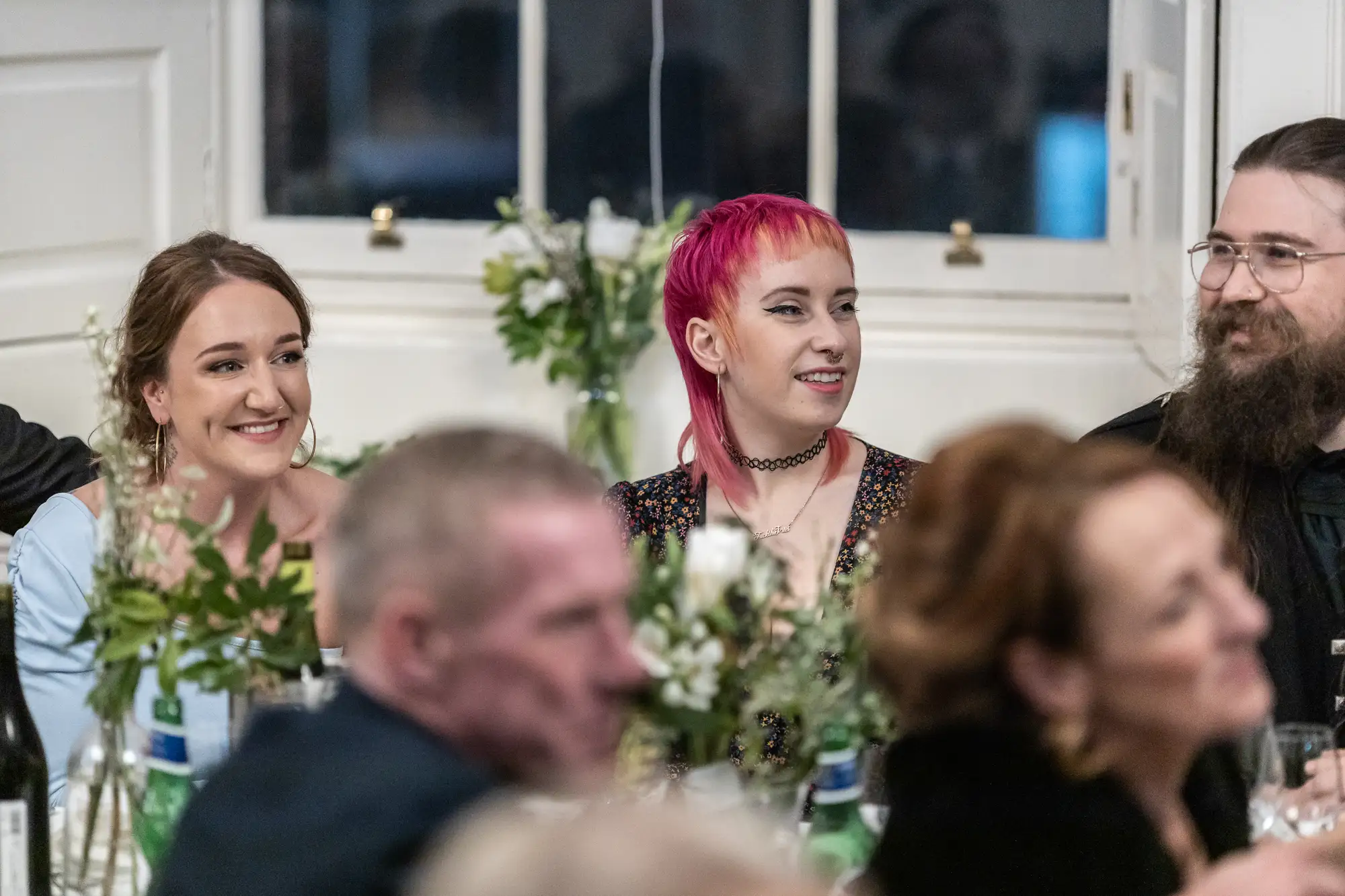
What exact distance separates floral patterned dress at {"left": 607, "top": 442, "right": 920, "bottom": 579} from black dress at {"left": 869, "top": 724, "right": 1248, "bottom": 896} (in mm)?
1321

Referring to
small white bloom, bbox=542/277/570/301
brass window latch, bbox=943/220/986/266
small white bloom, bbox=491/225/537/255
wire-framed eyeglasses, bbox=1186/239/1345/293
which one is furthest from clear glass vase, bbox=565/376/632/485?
wire-framed eyeglasses, bbox=1186/239/1345/293

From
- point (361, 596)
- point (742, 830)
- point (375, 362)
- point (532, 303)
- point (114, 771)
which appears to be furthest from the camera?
point (375, 362)

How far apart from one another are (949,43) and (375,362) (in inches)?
51.8

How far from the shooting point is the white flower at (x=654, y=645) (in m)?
1.51

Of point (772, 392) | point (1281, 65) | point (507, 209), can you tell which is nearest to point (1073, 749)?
point (772, 392)

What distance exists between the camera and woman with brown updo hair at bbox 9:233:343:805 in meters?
2.56

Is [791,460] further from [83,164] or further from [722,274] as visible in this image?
[83,164]

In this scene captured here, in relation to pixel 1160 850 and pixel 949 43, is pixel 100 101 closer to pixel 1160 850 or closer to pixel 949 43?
pixel 949 43

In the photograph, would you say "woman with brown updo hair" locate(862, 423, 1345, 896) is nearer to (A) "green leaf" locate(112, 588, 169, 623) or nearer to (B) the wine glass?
(B) the wine glass

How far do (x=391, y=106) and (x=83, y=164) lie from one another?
0.66 metres

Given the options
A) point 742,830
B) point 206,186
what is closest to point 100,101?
point 206,186

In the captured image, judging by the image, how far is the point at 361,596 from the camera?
1119 mm

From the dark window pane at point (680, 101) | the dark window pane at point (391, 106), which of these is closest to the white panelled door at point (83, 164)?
the dark window pane at point (391, 106)

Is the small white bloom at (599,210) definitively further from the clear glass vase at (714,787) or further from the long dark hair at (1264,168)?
the clear glass vase at (714,787)
